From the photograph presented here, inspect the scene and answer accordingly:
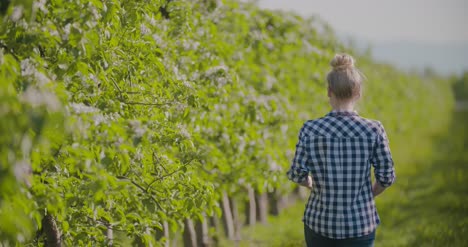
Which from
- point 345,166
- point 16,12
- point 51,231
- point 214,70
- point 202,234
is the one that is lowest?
point 202,234

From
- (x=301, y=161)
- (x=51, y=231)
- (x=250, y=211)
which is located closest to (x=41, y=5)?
(x=51, y=231)

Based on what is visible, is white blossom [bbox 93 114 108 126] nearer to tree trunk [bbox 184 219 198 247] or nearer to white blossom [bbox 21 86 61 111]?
white blossom [bbox 21 86 61 111]

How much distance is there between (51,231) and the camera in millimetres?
4047

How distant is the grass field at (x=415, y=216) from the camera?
7.53 m

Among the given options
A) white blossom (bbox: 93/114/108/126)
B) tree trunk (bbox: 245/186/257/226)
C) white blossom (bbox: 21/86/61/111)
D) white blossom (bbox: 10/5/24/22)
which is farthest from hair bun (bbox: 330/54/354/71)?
tree trunk (bbox: 245/186/257/226)

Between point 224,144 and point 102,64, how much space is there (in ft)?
9.21

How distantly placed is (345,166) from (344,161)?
36 millimetres

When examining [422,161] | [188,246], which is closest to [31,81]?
[188,246]

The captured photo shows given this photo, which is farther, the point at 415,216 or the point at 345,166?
the point at 415,216

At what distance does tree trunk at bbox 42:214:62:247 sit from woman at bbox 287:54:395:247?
6.78 feet

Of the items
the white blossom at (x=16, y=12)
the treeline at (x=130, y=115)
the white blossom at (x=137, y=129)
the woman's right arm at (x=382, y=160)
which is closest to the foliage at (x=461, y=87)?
the treeline at (x=130, y=115)

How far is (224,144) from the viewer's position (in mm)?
6434

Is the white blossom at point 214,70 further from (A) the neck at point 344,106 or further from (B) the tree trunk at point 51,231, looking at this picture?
(B) the tree trunk at point 51,231

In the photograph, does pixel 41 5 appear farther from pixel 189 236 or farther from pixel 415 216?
pixel 415 216
